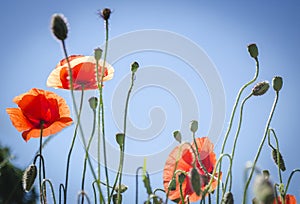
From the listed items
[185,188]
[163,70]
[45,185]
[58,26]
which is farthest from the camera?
[163,70]

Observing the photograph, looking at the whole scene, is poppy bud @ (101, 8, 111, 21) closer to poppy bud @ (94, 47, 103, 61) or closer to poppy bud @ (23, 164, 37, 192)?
poppy bud @ (94, 47, 103, 61)

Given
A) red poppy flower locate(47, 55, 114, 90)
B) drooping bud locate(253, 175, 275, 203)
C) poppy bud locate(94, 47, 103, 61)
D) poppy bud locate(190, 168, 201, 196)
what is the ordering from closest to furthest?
drooping bud locate(253, 175, 275, 203) → poppy bud locate(190, 168, 201, 196) → poppy bud locate(94, 47, 103, 61) → red poppy flower locate(47, 55, 114, 90)

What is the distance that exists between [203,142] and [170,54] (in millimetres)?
184

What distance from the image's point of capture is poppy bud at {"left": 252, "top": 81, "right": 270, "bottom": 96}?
2.58 feet

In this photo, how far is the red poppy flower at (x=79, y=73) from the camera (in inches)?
33.3

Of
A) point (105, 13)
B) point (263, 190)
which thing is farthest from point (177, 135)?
point (263, 190)

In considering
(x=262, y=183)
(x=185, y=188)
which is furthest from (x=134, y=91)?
(x=262, y=183)

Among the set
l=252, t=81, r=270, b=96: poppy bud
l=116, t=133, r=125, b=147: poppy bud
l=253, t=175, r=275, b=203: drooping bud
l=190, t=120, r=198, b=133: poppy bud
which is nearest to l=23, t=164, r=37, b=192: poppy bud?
l=116, t=133, r=125, b=147: poppy bud

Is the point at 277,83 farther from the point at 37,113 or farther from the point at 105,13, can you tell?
the point at 37,113

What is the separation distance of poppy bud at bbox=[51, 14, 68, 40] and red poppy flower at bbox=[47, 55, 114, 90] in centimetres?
18

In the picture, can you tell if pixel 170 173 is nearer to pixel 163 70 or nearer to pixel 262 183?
pixel 163 70

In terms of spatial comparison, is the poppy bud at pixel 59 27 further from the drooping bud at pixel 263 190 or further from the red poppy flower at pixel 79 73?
the drooping bud at pixel 263 190

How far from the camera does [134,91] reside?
84 cm

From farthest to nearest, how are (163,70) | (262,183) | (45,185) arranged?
(163,70), (45,185), (262,183)
